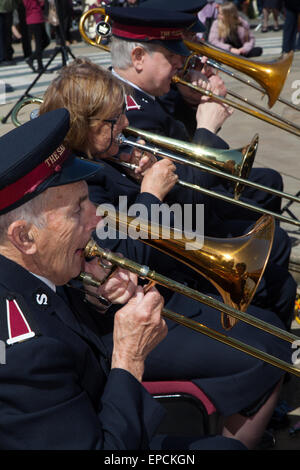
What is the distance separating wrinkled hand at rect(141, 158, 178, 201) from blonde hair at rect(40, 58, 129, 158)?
0.33 m

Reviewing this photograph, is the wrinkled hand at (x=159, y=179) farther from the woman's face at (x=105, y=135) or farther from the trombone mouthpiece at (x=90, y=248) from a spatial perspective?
the trombone mouthpiece at (x=90, y=248)

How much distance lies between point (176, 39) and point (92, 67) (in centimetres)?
88

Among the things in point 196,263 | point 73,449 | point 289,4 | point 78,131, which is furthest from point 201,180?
point 289,4

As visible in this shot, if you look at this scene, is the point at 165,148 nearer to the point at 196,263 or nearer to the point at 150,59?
the point at 150,59

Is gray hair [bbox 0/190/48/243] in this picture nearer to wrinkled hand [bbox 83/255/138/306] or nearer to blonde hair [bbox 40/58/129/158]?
wrinkled hand [bbox 83/255/138/306]

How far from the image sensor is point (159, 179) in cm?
271

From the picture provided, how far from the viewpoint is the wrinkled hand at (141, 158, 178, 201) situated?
269 centimetres

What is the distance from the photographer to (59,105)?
8.05ft

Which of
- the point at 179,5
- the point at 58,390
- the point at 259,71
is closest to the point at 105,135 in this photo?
the point at 58,390

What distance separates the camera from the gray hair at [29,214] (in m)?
1.69

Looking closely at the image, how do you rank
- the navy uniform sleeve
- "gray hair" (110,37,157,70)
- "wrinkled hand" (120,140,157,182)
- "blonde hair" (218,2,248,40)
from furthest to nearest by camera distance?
"blonde hair" (218,2,248,40)
"gray hair" (110,37,157,70)
"wrinkled hand" (120,140,157,182)
the navy uniform sleeve

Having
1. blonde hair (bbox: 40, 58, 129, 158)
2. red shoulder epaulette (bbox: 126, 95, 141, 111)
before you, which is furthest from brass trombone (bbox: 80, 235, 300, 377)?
red shoulder epaulette (bbox: 126, 95, 141, 111)

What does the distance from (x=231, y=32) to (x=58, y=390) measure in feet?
25.8

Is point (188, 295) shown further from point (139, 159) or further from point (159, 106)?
point (159, 106)
